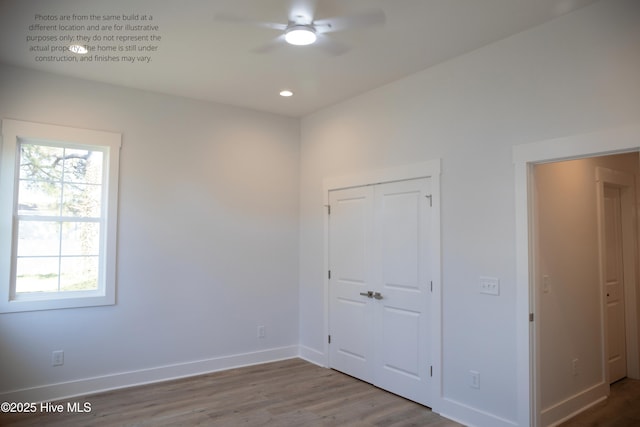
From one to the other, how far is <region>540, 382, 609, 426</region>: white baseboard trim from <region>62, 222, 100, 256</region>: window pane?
4.24 meters

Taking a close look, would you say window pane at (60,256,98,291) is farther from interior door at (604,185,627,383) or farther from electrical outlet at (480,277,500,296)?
interior door at (604,185,627,383)

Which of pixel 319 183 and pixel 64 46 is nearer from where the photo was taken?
pixel 64 46

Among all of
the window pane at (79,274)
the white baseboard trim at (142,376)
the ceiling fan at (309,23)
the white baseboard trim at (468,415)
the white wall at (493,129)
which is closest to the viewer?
the white wall at (493,129)

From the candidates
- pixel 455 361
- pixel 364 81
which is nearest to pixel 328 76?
pixel 364 81

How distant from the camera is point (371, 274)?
4297 mm

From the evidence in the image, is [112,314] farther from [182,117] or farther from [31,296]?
[182,117]

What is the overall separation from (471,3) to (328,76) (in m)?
1.58

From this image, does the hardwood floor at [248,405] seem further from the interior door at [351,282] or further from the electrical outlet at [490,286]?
the electrical outlet at [490,286]

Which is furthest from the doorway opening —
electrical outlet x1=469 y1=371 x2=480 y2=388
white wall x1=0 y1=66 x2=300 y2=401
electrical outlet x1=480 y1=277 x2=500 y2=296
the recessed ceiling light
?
the recessed ceiling light

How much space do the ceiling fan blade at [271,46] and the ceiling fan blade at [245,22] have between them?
0.18 metres

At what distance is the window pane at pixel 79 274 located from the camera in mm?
3980

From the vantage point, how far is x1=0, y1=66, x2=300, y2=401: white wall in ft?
12.5

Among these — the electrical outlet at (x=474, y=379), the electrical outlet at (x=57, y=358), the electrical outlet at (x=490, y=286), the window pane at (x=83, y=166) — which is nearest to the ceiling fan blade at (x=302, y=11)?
the electrical outlet at (x=490, y=286)

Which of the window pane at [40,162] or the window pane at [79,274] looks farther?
the window pane at [79,274]
